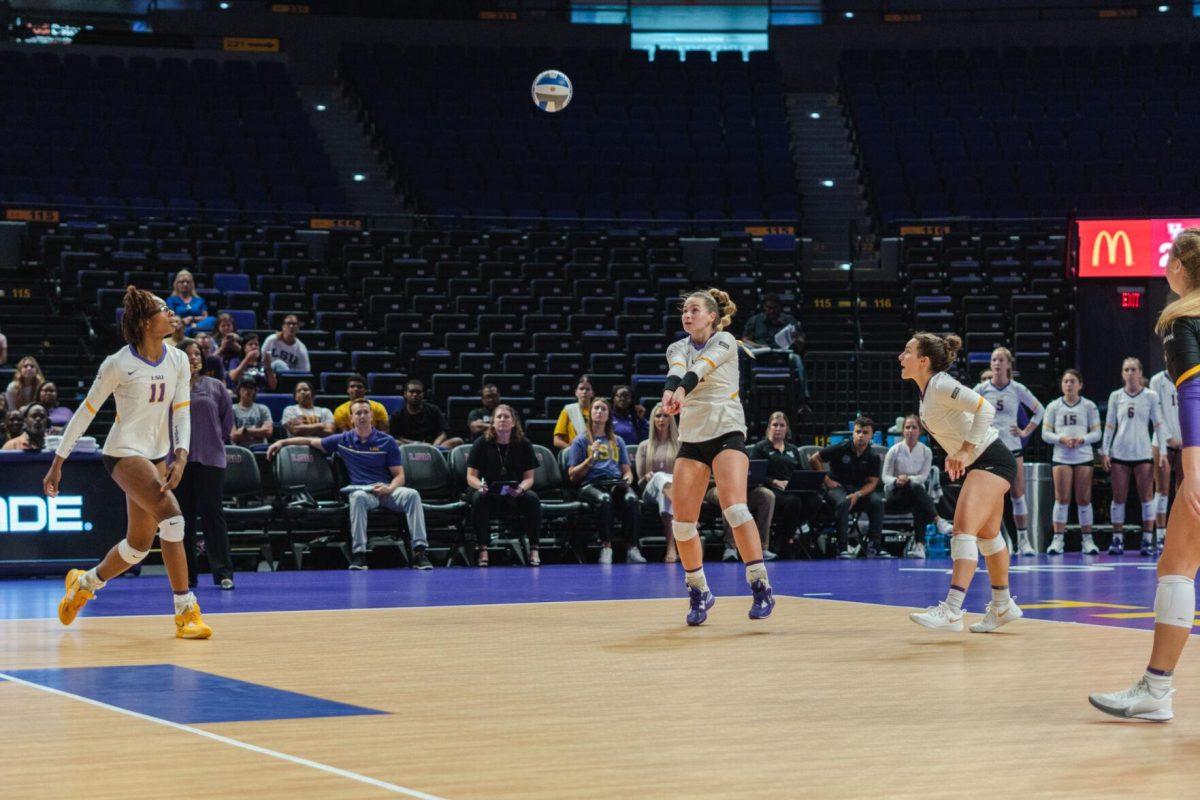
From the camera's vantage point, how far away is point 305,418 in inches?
596

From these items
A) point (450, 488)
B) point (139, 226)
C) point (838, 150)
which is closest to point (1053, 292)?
point (838, 150)

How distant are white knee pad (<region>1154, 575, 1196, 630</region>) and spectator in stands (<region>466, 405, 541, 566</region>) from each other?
9817 millimetres

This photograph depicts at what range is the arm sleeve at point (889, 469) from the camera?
1623 cm

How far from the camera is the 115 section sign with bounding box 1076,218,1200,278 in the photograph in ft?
59.4

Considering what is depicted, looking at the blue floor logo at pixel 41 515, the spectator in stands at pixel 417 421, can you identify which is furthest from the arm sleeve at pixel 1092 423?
the blue floor logo at pixel 41 515

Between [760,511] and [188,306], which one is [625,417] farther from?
[188,306]

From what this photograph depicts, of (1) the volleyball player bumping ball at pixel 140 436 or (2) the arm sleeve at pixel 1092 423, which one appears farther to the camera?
(2) the arm sleeve at pixel 1092 423

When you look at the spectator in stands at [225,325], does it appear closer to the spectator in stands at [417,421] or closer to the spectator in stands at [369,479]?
the spectator in stands at [369,479]

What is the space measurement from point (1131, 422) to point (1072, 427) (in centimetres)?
59

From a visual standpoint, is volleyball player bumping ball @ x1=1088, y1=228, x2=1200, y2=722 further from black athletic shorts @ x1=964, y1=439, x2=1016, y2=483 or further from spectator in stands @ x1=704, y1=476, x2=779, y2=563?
spectator in stands @ x1=704, y1=476, x2=779, y2=563

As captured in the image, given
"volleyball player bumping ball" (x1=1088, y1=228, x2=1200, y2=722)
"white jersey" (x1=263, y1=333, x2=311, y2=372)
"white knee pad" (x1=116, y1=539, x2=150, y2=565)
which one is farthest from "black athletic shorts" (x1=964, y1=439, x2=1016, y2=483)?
"white jersey" (x1=263, y1=333, x2=311, y2=372)

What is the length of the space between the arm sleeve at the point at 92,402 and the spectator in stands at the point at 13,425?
4715 mm

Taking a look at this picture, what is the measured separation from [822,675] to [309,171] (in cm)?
1965

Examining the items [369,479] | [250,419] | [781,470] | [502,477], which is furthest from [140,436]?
[781,470]
